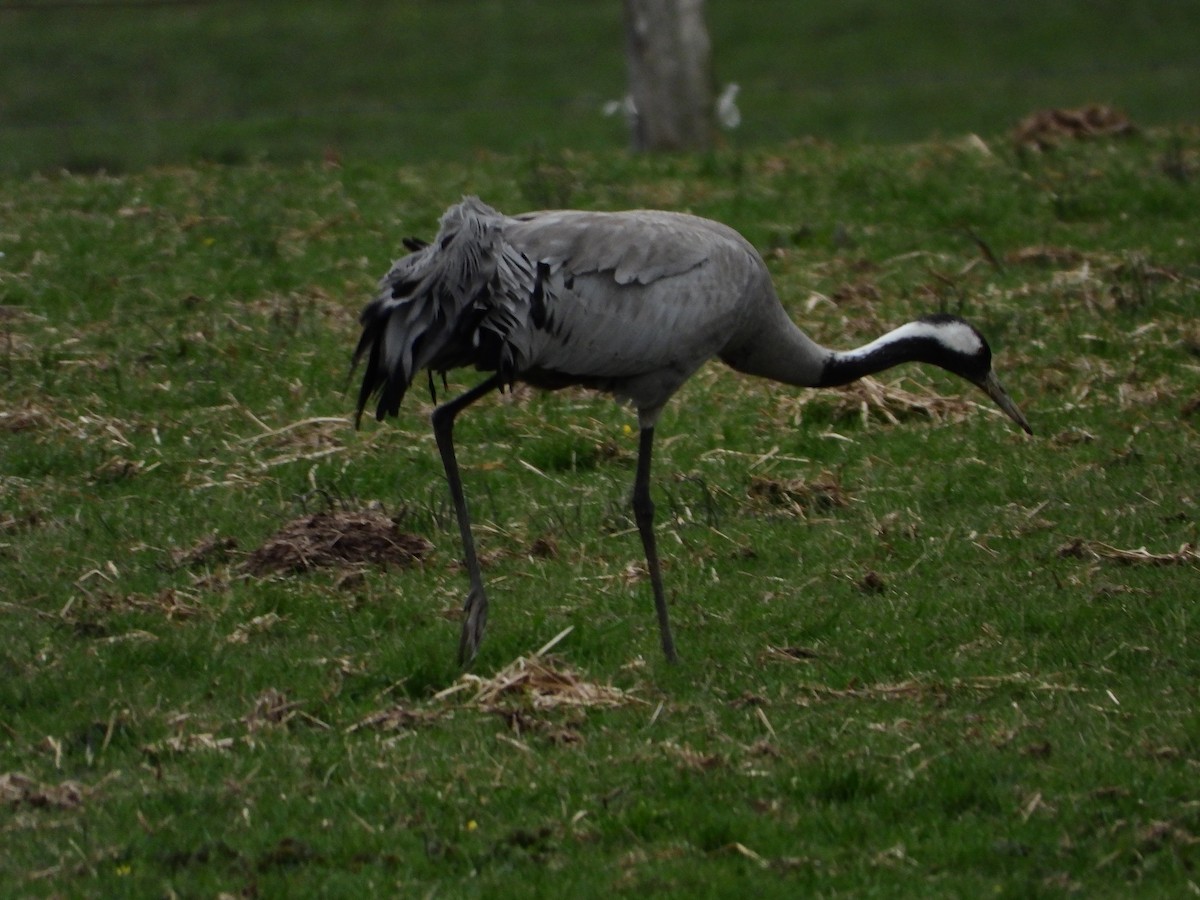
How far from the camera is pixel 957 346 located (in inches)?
307

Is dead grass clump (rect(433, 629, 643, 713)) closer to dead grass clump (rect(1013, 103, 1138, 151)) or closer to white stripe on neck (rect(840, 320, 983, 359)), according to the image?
white stripe on neck (rect(840, 320, 983, 359))

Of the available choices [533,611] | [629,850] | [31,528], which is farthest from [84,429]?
[629,850]

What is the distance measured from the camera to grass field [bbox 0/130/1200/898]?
17.4 feet

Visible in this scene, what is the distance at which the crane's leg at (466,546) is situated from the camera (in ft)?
21.6

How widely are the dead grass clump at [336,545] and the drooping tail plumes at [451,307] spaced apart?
995mm

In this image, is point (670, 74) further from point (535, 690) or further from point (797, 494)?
point (535, 690)

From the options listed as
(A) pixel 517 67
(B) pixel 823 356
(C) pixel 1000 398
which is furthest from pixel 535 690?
(A) pixel 517 67

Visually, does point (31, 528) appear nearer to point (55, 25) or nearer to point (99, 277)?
point (99, 277)

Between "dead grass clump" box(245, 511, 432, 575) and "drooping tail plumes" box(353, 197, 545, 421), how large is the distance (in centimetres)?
99

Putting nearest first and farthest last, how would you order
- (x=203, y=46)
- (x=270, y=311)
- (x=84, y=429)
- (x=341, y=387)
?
(x=84, y=429), (x=341, y=387), (x=270, y=311), (x=203, y=46)

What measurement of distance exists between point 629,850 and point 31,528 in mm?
3549

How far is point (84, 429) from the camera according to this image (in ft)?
29.0

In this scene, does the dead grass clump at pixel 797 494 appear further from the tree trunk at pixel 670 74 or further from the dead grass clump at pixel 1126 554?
the tree trunk at pixel 670 74

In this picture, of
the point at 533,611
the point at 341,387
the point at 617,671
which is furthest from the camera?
the point at 341,387
